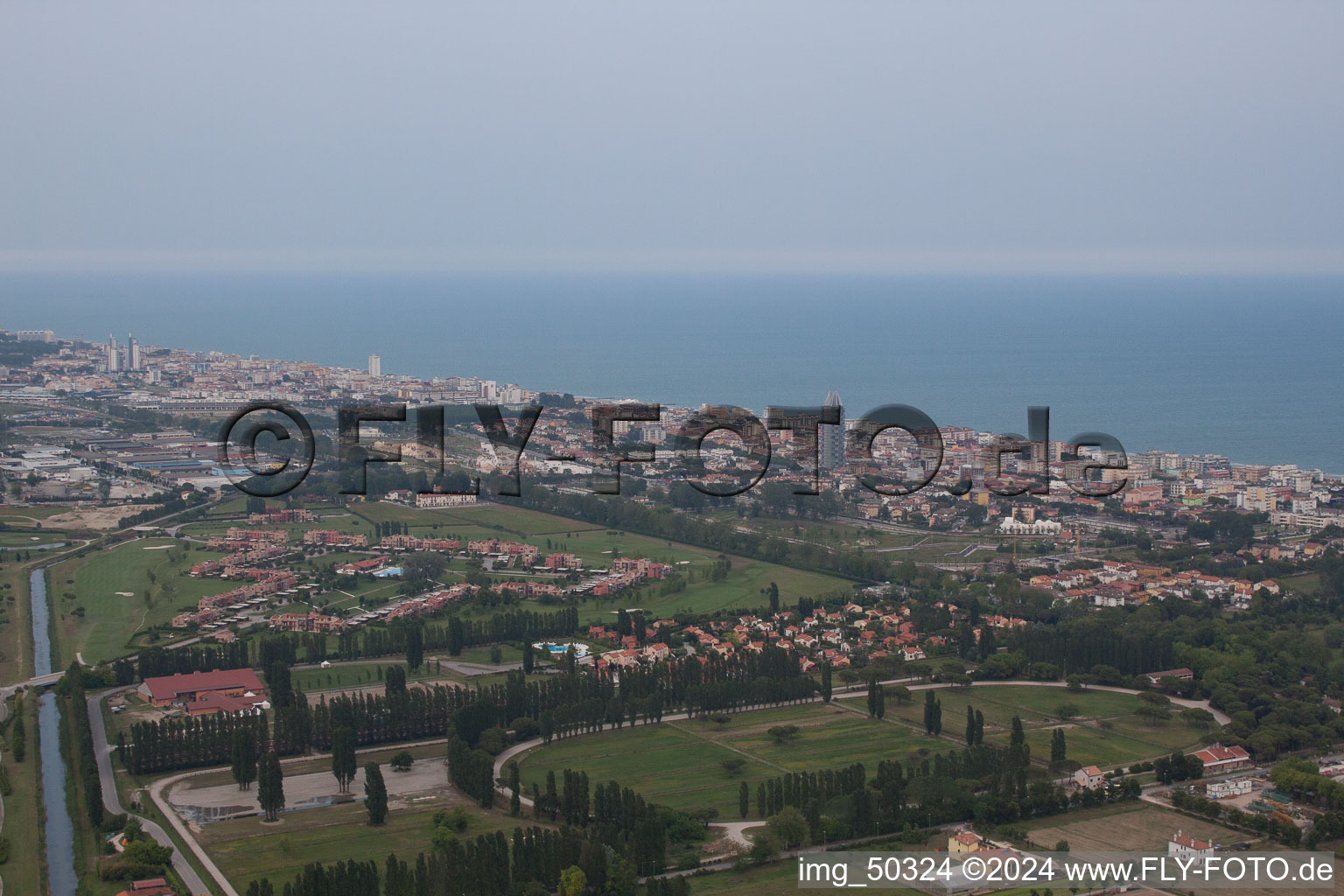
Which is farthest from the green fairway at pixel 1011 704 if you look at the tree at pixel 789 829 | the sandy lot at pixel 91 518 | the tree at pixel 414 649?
the sandy lot at pixel 91 518

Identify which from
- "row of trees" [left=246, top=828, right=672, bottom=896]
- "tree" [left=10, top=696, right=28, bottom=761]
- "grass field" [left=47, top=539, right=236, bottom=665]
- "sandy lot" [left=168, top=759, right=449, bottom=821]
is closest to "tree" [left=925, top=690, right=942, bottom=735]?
"row of trees" [left=246, top=828, right=672, bottom=896]

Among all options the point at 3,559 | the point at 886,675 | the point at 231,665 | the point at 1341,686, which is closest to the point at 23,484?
the point at 3,559

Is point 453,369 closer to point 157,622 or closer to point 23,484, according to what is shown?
point 23,484

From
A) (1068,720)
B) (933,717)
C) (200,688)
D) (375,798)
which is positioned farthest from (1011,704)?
(200,688)

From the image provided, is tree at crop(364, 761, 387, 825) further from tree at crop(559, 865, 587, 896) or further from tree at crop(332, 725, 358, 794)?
tree at crop(559, 865, 587, 896)

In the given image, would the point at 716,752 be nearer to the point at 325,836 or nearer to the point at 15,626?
the point at 325,836

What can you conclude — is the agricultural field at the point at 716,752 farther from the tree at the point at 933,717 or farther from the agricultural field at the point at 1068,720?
the agricultural field at the point at 1068,720
